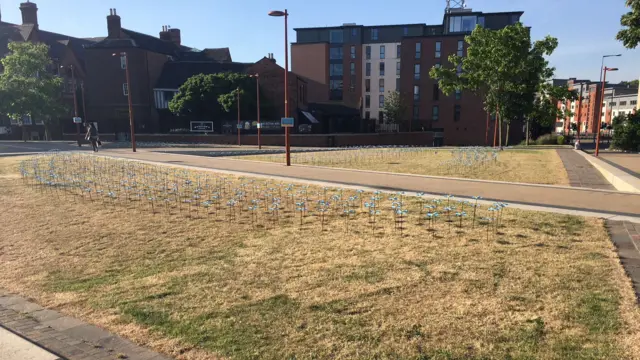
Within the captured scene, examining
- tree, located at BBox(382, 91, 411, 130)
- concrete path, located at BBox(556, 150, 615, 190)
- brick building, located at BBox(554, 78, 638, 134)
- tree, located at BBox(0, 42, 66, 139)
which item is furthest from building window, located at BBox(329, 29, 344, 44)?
concrete path, located at BBox(556, 150, 615, 190)

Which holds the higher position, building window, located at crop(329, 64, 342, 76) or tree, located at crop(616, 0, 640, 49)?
building window, located at crop(329, 64, 342, 76)

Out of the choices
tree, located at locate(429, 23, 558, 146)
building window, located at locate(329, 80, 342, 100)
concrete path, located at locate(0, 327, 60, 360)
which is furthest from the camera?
building window, located at locate(329, 80, 342, 100)

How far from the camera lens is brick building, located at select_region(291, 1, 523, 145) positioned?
190ft

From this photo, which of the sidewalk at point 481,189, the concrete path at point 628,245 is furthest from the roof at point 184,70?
the concrete path at point 628,245

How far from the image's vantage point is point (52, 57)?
213 ft

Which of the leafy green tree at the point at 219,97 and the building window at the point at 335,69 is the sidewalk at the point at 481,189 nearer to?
the leafy green tree at the point at 219,97

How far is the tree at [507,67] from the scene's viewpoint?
103ft

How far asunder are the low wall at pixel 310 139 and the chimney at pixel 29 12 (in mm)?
27343

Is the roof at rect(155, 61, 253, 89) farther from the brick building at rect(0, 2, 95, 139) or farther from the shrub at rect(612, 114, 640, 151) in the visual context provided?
the shrub at rect(612, 114, 640, 151)

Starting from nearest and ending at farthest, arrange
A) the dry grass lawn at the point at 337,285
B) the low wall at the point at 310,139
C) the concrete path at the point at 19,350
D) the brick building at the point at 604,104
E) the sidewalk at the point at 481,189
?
1. the concrete path at the point at 19,350
2. the dry grass lawn at the point at 337,285
3. the sidewalk at the point at 481,189
4. the low wall at the point at 310,139
5. the brick building at the point at 604,104

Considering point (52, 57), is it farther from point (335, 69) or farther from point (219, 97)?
point (335, 69)

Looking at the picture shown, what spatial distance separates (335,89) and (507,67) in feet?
138

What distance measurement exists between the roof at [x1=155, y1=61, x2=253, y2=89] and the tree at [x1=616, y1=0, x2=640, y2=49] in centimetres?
4839

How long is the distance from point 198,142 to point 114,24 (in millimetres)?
24735
